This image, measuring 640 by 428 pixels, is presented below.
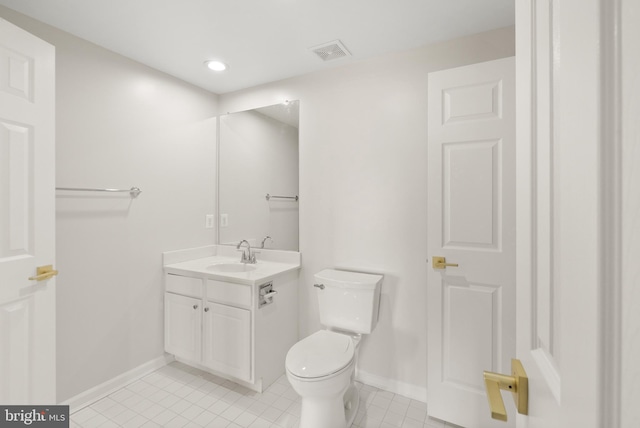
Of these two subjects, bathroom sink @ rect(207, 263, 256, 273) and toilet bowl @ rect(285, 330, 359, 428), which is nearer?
toilet bowl @ rect(285, 330, 359, 428)

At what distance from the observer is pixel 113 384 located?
2092 millimetres

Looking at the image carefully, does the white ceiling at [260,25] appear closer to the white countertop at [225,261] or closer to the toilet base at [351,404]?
the white countertop at [225,261]

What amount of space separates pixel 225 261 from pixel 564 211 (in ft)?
8.49

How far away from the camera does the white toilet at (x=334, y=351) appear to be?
154 centimetres

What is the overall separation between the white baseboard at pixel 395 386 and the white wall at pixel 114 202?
1.67 m

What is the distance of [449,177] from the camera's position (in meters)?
1.71

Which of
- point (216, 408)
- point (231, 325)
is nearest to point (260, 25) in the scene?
point (231, 325)

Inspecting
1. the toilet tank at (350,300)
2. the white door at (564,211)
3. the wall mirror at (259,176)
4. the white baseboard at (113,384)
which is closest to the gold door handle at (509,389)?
the white door at (564,211)

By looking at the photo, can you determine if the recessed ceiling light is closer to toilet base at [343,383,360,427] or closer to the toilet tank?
the toilet tank

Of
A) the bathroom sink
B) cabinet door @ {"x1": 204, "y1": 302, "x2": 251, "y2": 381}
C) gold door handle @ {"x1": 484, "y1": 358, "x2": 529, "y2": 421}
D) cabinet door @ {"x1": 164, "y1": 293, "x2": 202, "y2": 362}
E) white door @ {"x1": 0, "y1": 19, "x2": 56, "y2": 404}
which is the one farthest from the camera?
the bathroom sink

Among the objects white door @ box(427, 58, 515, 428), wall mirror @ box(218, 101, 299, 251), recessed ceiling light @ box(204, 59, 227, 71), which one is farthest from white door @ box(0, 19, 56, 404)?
white door @ box(427, 58, 515, 428)

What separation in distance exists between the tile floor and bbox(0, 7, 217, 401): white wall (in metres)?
0.23

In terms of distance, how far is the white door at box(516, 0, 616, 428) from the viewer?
27 centimetres

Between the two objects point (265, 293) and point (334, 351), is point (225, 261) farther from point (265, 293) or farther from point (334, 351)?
point (334, 351)
